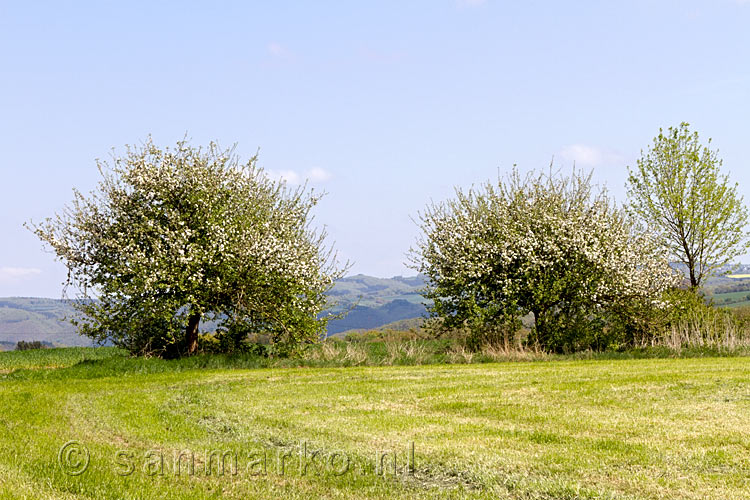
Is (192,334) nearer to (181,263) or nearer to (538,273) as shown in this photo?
(181,263)

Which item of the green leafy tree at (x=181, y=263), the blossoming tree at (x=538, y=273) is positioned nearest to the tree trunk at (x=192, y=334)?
the green leafy tree at (x=181, y=263)

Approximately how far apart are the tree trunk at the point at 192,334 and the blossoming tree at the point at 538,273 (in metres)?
10.6

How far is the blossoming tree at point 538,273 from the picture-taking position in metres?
28.1

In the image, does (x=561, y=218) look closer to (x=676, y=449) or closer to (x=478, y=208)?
(x=478, y=208)

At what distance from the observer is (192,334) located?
27.0 m

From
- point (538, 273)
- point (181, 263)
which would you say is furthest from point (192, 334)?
point (538, 273)

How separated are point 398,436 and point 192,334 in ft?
61.2

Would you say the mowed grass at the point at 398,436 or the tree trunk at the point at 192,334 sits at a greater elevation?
the tree trunk at the point at 192,334

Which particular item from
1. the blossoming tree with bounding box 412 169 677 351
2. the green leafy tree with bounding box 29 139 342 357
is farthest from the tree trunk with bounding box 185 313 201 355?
the blossoming tree with bounding box 412 169 677 351

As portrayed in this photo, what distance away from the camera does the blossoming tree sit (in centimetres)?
2809

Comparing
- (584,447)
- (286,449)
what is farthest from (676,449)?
(286,449)

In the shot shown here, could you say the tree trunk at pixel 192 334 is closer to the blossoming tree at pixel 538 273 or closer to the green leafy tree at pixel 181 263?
the green leafy tree at pixel 181 263

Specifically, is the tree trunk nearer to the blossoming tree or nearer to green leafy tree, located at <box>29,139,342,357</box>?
green leafy tree, located at <box>29,139,342,357</box>

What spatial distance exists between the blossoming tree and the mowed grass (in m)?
9.66
